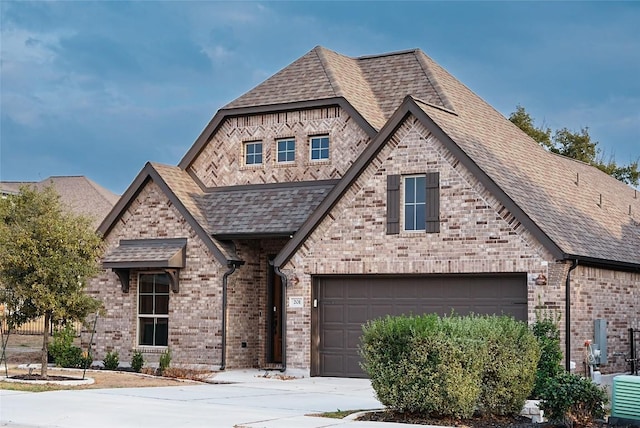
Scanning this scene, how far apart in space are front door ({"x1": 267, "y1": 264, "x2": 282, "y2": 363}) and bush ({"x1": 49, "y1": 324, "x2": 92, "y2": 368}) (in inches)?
193

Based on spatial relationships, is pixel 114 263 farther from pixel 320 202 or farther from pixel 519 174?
pixel 519 174

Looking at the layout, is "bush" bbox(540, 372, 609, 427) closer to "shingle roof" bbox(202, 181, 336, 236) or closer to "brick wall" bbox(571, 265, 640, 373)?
"brick wall" bbox(571, 265, 640, 373)

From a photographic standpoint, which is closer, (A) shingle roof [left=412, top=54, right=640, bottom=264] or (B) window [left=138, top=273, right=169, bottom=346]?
(A) shingle roof [left=412, top=54, right=640, bottom=264]

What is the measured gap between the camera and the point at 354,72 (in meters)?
29.3

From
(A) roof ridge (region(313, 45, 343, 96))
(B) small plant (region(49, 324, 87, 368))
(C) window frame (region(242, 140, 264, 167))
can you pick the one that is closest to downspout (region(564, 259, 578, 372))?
(A) roof ridge (region(313, 45, 343, 96))

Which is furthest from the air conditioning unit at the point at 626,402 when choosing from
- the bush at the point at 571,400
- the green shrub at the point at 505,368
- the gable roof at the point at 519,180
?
the gable roof at the point at 519,180

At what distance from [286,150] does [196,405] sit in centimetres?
1162

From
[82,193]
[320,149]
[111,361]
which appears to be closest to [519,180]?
[320,149]

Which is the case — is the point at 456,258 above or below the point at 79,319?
above

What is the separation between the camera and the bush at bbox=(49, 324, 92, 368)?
87.1 ft

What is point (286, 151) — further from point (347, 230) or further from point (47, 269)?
point (47, 269)

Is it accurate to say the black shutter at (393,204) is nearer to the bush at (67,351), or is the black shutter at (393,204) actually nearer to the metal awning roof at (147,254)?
the metal awning roof at (147,254)

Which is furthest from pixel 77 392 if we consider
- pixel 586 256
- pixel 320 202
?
pixel 586 256

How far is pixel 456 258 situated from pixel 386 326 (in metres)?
7.09
